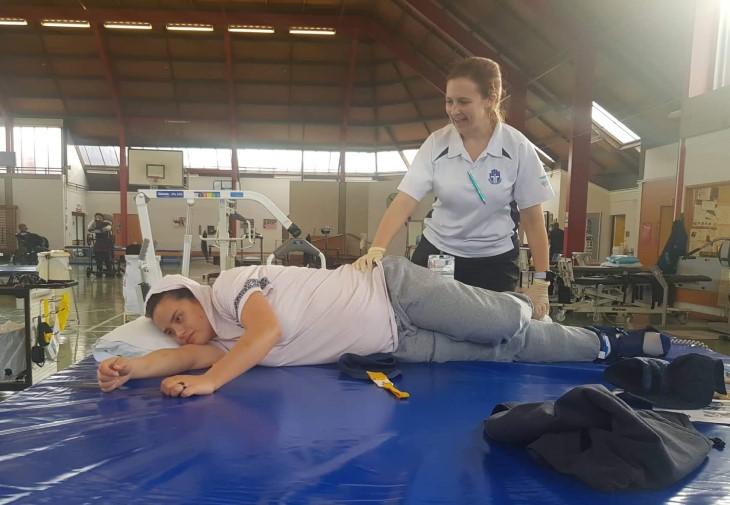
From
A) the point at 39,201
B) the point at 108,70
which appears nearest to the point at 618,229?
the point at 108,70

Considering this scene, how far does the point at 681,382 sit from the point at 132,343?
1548 millimetres

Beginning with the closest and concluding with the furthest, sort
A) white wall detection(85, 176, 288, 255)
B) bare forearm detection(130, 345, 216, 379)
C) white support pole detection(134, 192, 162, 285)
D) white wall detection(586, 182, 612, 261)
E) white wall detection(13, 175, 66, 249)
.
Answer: bare forearm detection(130, 345, 216, 379) < white support pole detection(134, 192, 162, 285) < white wall detection(586, 182, 612, 261) < white wall detection(85, 176, 288, 255) < white wall detection(13, 175, 66, 249)

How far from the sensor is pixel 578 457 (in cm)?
84

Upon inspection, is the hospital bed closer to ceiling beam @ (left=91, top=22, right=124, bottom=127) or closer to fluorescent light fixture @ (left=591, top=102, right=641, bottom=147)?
fluorescent light fixture @ (left=591, top=102, right=641, bottom=147)

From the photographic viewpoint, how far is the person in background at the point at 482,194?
5.86 feet

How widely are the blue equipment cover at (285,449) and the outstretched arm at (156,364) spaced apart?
3 centimetres

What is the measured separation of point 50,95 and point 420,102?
1017cm

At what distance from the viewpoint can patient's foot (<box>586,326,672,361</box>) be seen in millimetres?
1644

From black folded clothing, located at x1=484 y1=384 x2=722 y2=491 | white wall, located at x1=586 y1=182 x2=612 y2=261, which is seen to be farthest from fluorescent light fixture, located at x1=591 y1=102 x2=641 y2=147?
black folded clothing, located at x1=484 y1=384 x2=722 y2=491

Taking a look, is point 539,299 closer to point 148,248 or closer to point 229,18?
point 148,248

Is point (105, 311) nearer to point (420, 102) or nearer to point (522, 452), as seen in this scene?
point (522, 452)

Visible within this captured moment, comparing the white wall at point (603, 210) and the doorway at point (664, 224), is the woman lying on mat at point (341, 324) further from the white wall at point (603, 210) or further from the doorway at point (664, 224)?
the white wall at point (603, 210)

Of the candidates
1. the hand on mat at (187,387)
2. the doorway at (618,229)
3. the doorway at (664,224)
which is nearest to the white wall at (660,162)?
the doorway at (664,224)

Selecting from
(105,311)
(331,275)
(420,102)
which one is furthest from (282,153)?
(331,275)
